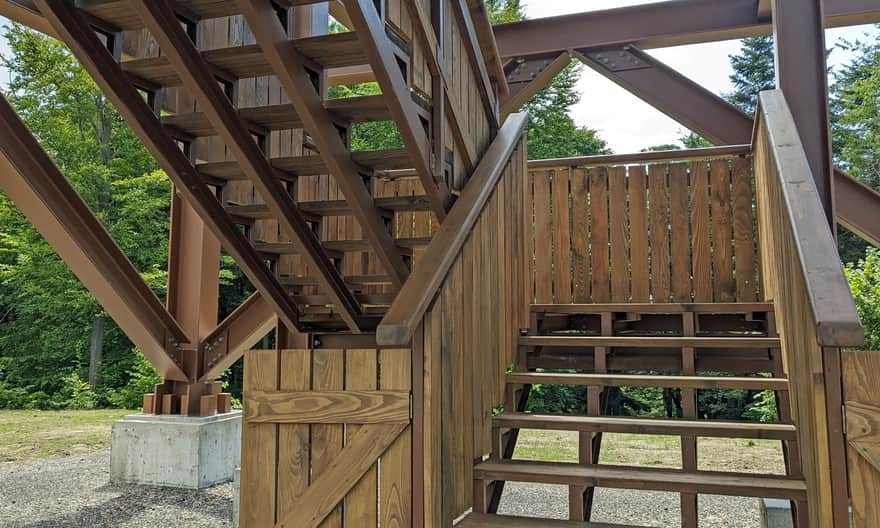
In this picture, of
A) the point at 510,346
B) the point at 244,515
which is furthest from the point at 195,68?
the point at 510,346

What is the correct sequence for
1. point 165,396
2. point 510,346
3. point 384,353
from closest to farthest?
point 384,353 → point 510,346 → point 165,396

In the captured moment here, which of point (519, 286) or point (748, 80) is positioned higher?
point (748, 80)

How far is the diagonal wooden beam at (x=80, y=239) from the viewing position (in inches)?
173

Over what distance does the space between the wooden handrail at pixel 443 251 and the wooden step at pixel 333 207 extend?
0.24 m

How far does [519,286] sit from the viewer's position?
460cm

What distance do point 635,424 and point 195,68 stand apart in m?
2.76

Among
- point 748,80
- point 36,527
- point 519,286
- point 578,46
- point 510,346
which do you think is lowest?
point 36,527

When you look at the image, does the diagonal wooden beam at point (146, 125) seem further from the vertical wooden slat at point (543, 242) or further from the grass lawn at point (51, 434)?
the grass lawn at point (51, 434)

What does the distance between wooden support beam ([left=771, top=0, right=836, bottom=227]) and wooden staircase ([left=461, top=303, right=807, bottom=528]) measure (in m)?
1.09

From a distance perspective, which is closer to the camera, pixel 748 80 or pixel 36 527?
pixel 36 527

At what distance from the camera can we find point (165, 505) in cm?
566

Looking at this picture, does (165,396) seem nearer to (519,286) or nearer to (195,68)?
(519,286)

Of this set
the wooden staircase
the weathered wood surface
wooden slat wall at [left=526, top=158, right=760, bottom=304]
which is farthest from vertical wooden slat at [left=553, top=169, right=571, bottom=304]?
the weathered wood surface

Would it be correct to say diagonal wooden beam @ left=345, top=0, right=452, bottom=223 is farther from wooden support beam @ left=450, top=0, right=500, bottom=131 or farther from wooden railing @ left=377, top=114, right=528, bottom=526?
wooden support beam @ left=450, top=0, right=500, bottom=131
